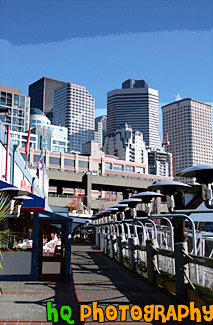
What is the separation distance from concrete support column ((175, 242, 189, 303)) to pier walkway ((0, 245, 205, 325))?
41 cm

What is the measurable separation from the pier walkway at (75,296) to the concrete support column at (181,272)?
1.33ft

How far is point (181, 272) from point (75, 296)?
2.91 metres

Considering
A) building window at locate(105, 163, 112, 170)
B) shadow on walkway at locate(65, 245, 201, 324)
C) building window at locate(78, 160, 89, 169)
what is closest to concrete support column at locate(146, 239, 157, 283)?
shadow on walkway at locate(65, 245, 201, 324)

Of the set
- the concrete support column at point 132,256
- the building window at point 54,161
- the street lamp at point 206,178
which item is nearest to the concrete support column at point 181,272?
the street lamp at point 206,178

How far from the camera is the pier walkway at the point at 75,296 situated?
7.36m

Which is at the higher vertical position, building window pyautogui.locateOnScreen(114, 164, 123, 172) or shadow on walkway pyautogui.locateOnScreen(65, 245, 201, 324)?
building window pyautogui.locateOnScreen(114, 164, 123, 172)

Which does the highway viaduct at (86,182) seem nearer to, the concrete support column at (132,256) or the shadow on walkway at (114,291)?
the concrete support column at (132,256)

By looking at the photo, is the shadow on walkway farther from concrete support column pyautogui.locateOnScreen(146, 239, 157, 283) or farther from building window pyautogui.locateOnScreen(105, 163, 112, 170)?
building window pyautogui.locateOnScreen(105, 163, 112, 170)

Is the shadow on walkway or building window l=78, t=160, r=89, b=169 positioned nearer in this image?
the shadow on walkway

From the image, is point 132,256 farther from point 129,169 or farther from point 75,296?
point 129,169

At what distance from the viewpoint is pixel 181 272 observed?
27.5 feet

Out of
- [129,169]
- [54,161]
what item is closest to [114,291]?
[54,161]

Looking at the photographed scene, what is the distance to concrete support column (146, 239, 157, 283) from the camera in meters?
11.0

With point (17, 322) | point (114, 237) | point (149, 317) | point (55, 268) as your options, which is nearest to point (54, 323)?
point (17, 322)
